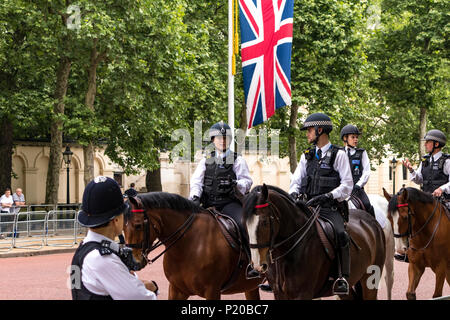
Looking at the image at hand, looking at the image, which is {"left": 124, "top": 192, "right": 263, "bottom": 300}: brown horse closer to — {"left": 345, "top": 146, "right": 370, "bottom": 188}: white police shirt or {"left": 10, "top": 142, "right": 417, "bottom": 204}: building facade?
{"left": 345, "top": 146, "right": 370, "bottom": 188}: white police shirt

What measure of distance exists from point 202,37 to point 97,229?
25.6m

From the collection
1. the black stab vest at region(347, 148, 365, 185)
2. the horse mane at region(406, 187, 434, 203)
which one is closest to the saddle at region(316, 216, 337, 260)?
the horse mane at region(406, 187, 434, 203)

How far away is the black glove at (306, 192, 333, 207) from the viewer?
6.96m

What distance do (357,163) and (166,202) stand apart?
188 inches

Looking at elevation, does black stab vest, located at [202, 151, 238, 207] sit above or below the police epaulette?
above

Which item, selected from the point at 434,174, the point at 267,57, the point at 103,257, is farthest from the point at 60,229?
the point at 103,257

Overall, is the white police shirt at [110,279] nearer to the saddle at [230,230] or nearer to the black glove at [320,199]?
the black glove at [320,199]

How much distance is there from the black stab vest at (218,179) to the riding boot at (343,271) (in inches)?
72.0

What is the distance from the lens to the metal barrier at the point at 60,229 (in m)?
21.6

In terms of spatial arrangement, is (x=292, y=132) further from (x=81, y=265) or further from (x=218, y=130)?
(x=81, y=265)

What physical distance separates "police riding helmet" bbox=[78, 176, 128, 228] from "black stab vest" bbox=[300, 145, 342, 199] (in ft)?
13.2

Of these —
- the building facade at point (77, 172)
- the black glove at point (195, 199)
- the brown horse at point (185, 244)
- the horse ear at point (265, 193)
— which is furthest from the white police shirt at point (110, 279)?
the building facade at point (77, 172)

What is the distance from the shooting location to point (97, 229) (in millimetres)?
3658

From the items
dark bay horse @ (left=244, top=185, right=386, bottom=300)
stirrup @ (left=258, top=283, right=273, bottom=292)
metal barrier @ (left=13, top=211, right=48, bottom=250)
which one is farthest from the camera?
metal barrier @ (left=13, top=211, right=48, bottom=250)
